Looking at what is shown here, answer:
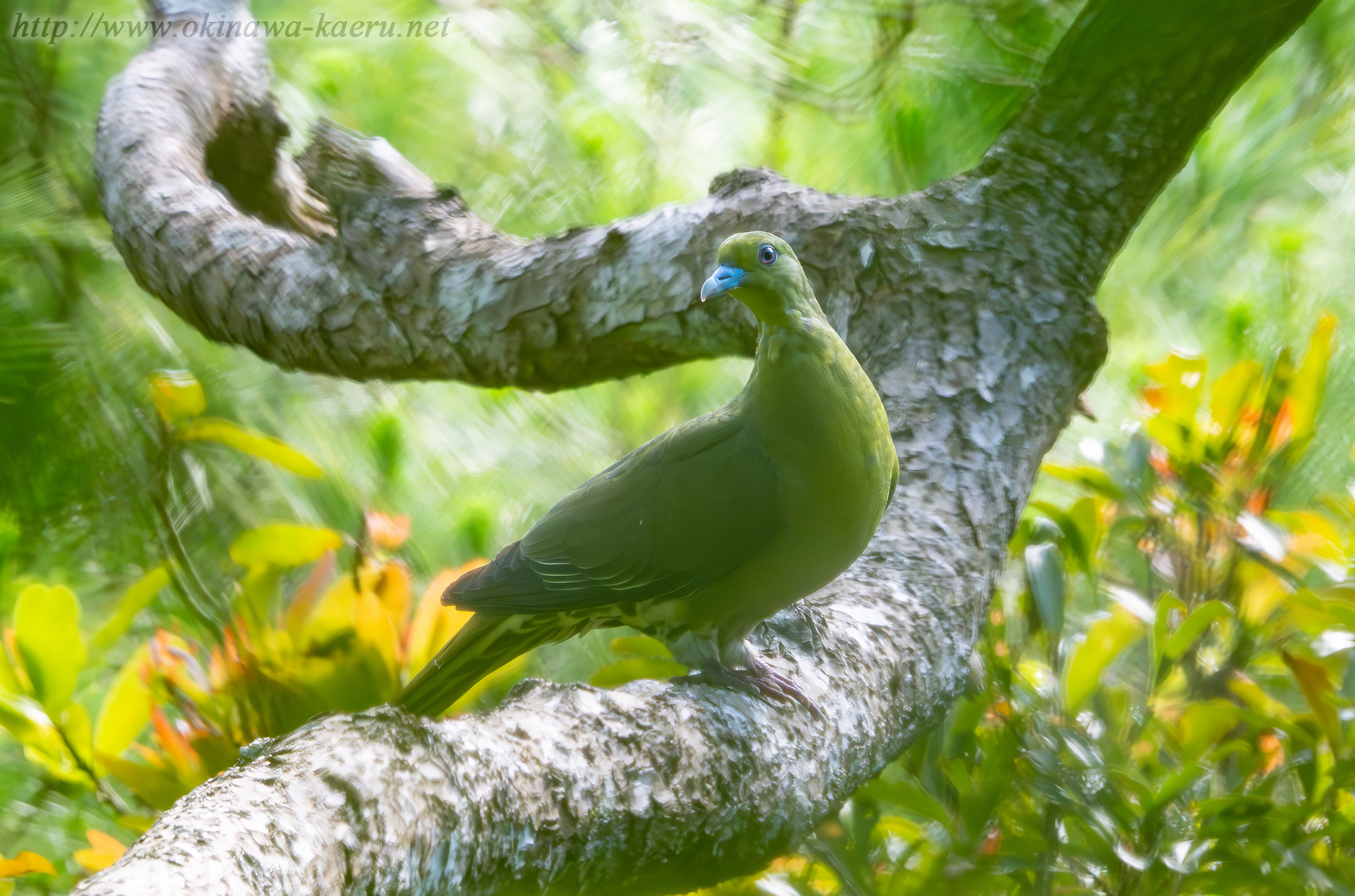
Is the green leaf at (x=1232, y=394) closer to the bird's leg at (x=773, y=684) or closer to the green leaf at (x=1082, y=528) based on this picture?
the green leaf at (x=1082, y=528)

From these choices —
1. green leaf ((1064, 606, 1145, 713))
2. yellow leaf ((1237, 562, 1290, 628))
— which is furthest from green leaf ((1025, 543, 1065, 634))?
yellow leaf ((1237, 562, 1290, 628))

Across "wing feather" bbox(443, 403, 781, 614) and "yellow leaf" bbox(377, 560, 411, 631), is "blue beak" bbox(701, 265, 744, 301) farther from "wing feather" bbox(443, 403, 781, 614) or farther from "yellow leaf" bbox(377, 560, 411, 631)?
"yellow leaf" bbox(377, 560, 411, 631)

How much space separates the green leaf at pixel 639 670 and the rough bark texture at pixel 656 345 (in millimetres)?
151

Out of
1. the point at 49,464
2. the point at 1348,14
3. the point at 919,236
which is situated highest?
the point at 1348,14

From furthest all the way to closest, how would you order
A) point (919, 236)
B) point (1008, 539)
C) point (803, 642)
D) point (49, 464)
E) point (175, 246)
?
point (49, 464) < point (175, 246) < point (919, 236) < point (1008, 539) < point (803, 642)

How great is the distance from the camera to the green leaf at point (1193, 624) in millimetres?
1137

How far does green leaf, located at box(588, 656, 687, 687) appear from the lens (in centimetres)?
121

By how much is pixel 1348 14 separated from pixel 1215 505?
0.86 metres

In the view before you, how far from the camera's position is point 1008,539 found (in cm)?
128

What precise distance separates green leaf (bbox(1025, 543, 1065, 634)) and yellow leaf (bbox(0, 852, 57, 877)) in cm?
122

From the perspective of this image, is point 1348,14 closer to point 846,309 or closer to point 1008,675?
point 846,309

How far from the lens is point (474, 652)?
1.21 meters

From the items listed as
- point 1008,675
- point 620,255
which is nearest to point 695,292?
point 620,255

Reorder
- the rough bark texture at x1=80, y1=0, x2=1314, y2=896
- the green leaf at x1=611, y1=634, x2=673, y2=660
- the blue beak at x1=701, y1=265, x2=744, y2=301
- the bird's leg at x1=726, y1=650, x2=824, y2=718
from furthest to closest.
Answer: the green leaf at x1=611, y1=634, x2=673, y2=660
the blue beak at x1=701, y1=265, x2=744, y2=301
the bird's leg at x1=726, y1=650, x2=824, y2=718
the rough bark texture at x1=80, y1=0, x2=1314, y2=896
